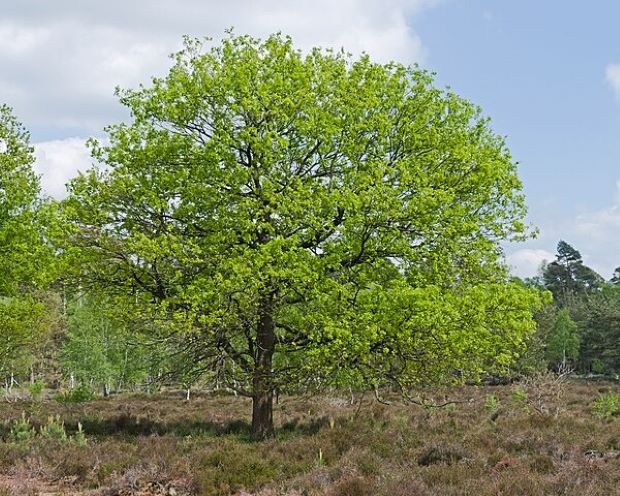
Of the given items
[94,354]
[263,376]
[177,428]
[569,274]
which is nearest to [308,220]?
[263,376]

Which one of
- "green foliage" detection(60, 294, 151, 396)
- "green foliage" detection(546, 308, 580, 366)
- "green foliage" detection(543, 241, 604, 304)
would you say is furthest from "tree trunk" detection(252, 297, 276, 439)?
"green foliage" detection(543, 241, 604, 304)

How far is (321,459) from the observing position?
11.8 meters

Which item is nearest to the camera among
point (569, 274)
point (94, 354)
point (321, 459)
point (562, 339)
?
point (321, 459)

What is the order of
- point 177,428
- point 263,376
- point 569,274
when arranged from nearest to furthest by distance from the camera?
point 263,376, point 177,428, point 569,274

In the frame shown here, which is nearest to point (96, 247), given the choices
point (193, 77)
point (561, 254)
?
point (193, 77)

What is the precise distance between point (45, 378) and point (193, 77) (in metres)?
60.2

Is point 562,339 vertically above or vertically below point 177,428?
above

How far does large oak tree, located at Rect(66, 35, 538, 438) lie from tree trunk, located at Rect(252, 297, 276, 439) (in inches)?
1.5

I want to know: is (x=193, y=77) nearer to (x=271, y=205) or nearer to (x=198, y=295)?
(x=271, y=205)

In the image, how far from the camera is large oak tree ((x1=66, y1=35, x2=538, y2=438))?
12.5m

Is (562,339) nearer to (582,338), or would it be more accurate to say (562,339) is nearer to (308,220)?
(582,338)

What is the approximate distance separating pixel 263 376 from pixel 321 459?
8.62ft

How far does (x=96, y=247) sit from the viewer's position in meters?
14.3

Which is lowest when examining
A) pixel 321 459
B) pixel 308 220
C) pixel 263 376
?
pixel 321 459
